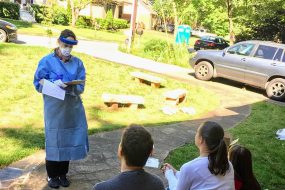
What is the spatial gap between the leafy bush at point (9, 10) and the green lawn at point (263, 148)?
2827 centimetres

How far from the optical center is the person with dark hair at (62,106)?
462 cm

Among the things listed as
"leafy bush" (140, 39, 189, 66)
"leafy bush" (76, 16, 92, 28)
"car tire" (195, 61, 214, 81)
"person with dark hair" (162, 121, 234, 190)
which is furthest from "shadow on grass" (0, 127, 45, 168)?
"leafy bush" (76, 16, 92, 28)

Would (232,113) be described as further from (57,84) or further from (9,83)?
(57,84)

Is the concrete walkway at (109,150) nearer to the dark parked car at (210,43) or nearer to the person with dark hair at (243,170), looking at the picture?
the person with dark hair at (243,170)

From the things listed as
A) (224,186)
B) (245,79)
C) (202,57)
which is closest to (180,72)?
(202,57)

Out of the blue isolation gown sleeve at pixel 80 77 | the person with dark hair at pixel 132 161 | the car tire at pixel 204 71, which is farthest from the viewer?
the car tire at pixel 204 71

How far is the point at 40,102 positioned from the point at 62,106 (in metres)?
4.33

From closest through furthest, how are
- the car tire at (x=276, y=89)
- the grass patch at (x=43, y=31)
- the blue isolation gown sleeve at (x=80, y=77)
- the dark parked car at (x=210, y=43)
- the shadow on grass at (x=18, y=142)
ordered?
the blue isolation gown sleeve at (x=80, y=77), the shadow on grass at (x=18, y=142), the car tire at (x=276, y=89), the grass patch at (x=43, y=31), the dark parked car at (x=210, y=43)

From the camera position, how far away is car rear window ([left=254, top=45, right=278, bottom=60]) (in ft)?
43.9

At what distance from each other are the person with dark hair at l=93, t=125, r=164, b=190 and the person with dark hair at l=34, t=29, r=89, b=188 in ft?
7.08

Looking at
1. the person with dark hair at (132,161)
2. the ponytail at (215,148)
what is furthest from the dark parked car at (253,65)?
the person with dark hair at (132,161)

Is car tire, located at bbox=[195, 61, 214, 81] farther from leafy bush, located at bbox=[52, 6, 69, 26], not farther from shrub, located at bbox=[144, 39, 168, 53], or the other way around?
leafy bush, located at bbox=[52, 6, 69, 26]

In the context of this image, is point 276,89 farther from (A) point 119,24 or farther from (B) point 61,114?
(A) point 119,24

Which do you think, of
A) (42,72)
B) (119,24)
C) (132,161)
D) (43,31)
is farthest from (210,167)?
(119,24)
